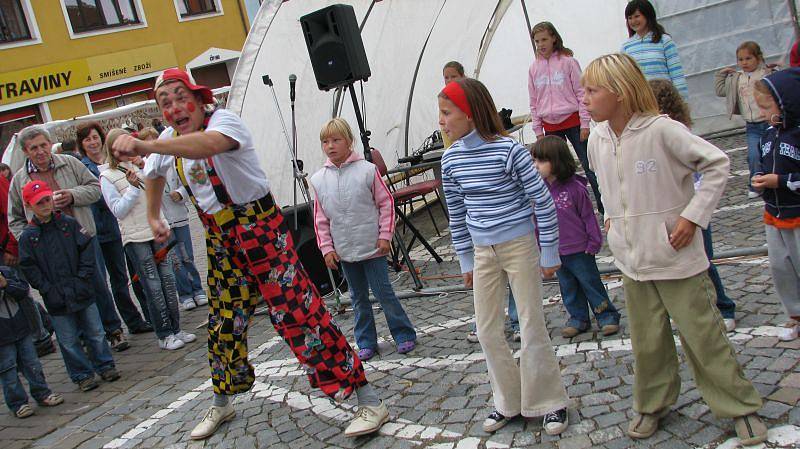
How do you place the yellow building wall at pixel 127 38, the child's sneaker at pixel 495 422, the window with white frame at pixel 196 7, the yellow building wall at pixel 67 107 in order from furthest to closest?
1. the window with white frame at pixel 196 7
2. the yellow building wall at pixel 67 107
3. the yellow building wall at pixel 127 38
4. the child's sneaker at pixel 495 422

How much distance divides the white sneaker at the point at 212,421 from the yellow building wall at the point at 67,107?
71.0 feet

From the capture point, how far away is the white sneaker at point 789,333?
3832 mm

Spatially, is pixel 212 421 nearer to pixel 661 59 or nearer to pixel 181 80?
pixel 181 80

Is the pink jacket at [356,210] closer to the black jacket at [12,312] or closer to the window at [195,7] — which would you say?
the black jacket at [12,312]

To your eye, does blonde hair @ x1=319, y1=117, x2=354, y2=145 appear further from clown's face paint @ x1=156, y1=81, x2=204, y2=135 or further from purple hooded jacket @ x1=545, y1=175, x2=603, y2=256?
purple hooded jacket @ x1=545, y1=175, x2=603, y2=256

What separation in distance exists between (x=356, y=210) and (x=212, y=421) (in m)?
1.62

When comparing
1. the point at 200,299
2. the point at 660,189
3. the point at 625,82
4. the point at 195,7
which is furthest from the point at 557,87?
the point at 195,7

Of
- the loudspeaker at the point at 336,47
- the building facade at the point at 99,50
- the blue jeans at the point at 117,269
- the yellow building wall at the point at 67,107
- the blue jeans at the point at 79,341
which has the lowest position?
the blue jeans at the point at 79,341

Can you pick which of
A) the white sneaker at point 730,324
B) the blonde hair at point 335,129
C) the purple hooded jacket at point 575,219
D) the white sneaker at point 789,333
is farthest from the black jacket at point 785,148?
the blonde hair at point 335,129

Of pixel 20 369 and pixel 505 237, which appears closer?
pixel 505 237

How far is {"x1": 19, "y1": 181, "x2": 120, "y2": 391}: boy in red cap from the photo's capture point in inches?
223

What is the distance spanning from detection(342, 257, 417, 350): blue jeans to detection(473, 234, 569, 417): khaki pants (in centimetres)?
157

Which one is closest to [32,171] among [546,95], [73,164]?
[73,164]

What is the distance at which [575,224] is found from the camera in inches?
175
